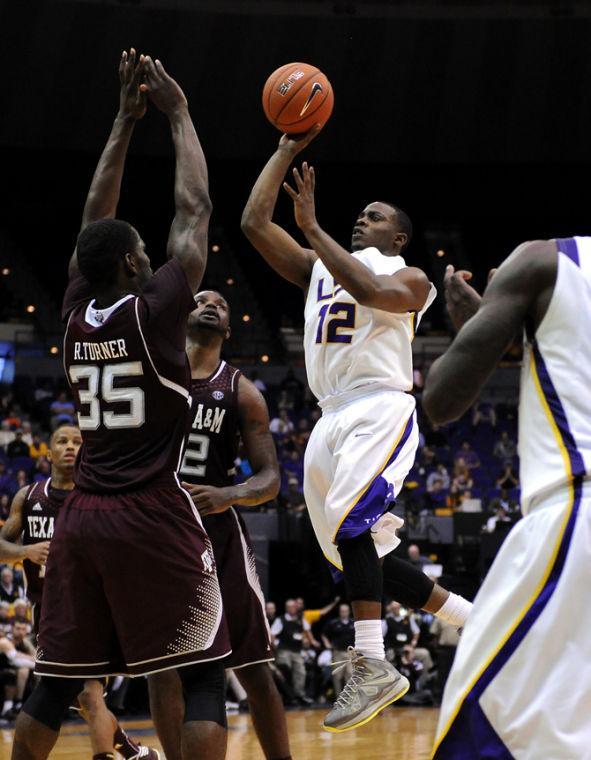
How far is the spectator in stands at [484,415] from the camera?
23703 mm

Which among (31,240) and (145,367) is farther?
(31,240)

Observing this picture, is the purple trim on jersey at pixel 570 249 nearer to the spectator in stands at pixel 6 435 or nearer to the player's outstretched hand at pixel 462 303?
the player's outstretched hand at pixel 462 303

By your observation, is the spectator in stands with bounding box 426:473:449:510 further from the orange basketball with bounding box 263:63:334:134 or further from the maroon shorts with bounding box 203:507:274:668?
the orange basketball with bounding box 263:63:334:134

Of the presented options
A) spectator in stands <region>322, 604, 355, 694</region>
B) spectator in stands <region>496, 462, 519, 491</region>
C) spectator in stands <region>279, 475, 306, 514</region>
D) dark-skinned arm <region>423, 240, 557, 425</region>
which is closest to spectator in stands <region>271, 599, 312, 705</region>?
spectator in stands <region>322, 604, 355, 694</region>

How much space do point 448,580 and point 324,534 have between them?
34.2 feet

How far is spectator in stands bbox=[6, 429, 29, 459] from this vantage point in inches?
792

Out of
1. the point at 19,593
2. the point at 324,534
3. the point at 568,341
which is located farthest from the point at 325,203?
the point at 568,341

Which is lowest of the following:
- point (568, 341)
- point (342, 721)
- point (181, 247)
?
point (342, 721)

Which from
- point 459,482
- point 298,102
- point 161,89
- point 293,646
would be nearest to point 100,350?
point 161,89

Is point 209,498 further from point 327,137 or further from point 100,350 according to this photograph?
point 327,137

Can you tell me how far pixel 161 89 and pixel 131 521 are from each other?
74.2 inches

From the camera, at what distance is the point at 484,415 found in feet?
78.9

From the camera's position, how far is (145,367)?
4148mm

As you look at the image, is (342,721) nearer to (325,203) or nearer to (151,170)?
(151,170)
